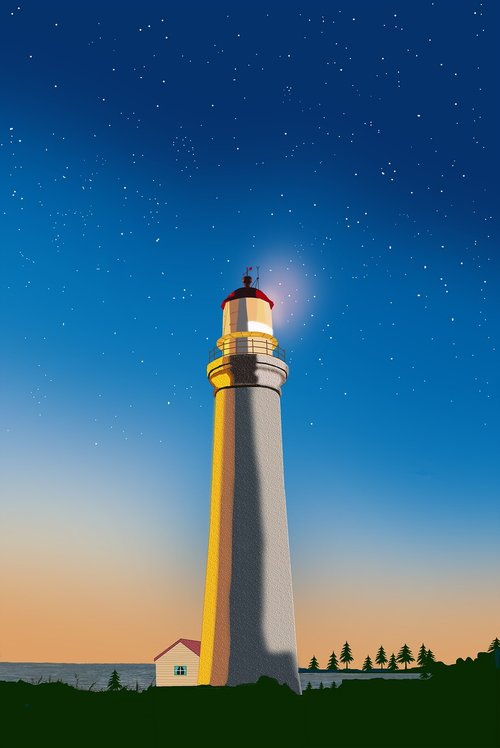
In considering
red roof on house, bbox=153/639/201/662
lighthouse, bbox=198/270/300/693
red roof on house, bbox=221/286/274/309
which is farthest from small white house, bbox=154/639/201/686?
red roof on house, bbox=221/286/274/309

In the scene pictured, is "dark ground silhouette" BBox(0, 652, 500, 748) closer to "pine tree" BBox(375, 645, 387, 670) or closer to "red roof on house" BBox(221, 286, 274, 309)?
"red roof on house" BBox(221, 286, 274, 309)

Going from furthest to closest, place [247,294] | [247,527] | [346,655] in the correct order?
[346,655] → [247,294] → [247,527]

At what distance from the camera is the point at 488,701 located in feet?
66.7

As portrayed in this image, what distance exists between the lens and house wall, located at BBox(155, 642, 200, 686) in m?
45.3

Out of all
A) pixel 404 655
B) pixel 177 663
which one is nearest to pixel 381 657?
pixel 404 655

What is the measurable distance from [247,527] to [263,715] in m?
8.99

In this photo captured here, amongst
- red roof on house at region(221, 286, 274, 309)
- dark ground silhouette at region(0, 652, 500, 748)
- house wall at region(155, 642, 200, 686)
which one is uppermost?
red roof on house at region(221, 286, 274, 309)

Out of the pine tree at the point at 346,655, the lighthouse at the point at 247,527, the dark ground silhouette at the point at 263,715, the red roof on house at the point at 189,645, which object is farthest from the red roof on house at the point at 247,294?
the pine tree at the point at 346,655

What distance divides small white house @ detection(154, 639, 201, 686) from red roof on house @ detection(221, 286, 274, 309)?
24786 millimetres

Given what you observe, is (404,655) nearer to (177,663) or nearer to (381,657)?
(381,657)

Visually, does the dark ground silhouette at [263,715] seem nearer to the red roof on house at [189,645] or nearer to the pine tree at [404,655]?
the red roof on house at [189,645]

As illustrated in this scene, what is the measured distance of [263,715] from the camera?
19234 millimetres

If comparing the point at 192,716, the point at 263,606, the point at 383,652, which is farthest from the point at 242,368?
the point at 383,652

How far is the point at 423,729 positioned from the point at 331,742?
2637 mm
